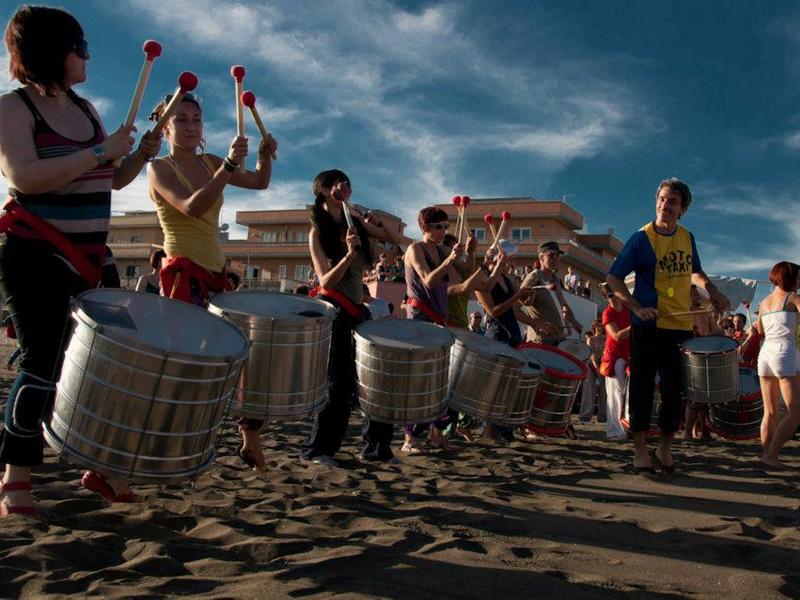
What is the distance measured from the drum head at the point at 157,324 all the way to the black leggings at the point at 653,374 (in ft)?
11.6

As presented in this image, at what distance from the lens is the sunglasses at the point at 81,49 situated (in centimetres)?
313

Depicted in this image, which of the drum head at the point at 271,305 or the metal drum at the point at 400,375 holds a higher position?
the drum head at the point at 271,305

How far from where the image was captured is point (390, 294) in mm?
23922

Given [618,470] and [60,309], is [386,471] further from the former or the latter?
[60,309]

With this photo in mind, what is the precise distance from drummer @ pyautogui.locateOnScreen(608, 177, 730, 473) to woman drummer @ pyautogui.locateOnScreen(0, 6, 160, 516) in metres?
3.70

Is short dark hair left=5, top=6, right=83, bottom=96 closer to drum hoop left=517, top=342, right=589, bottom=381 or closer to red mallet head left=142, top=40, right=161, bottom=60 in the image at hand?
red mallet head left=142, top=40, right=161, bottom=60

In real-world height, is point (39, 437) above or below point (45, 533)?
above

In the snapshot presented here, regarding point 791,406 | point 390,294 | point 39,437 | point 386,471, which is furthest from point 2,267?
point 390,294

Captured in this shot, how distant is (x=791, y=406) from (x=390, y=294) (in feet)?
59.1

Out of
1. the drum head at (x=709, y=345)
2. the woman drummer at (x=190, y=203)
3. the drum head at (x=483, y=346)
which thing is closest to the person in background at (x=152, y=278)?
the woman drummer at (x=190, y=203)

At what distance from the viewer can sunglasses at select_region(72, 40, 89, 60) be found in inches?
123

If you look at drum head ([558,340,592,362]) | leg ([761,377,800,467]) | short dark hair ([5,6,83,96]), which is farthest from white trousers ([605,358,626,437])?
short dark hair ([5,6,83,96])

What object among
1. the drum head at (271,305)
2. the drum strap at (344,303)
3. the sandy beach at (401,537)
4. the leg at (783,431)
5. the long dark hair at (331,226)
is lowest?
the sandy beach at (401,537)

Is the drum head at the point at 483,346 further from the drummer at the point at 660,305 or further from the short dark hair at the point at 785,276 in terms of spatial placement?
the short dark hair at the point at 785,276
